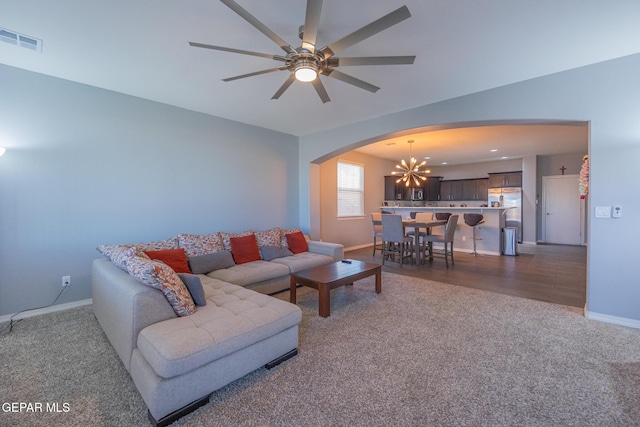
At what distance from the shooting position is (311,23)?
1752 millimetres

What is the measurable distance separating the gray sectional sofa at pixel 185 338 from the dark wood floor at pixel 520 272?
3.32 m

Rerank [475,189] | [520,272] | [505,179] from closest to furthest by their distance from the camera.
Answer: [520,272], [505,179], [475,189]

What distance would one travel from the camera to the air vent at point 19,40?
7.75 ft

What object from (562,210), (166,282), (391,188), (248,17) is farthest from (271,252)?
(562,210)

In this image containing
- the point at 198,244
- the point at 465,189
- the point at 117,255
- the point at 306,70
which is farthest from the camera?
the point at 465,189

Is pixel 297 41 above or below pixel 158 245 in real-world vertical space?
above

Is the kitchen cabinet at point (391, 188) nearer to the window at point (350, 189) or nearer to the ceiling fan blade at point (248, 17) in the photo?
the window at point (350, 189)

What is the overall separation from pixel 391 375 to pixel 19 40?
4.25m

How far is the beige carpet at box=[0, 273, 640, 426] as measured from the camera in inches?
63.3

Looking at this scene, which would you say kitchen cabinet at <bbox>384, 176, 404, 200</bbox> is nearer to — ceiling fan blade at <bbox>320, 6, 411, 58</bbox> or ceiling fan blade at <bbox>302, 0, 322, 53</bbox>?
ceiling fan blade at <bbox>320, 6, 411, 58</bbox>

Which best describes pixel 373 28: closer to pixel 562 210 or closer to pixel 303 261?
pixel 303 261

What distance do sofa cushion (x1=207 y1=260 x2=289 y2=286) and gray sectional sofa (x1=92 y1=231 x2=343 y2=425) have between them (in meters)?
0.68

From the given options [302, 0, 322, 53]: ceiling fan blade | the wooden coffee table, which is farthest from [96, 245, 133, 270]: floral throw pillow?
[302, 0, 322, 53]: ceiling fan blade

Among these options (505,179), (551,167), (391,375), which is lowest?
(391,375)
